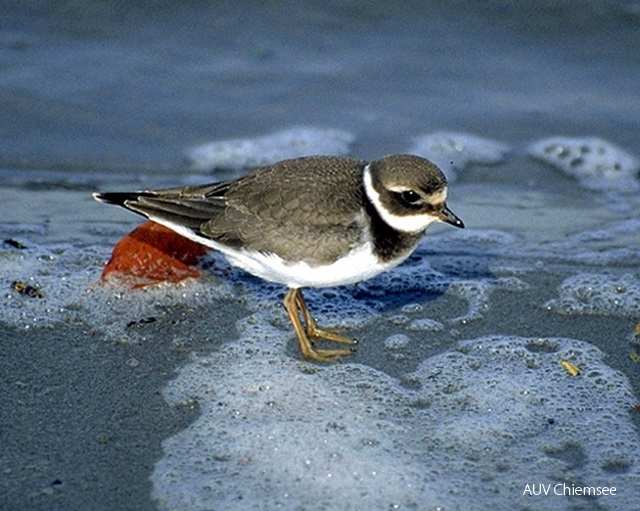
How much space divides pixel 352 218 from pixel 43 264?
210cm

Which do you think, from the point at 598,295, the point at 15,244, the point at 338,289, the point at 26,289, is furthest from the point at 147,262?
the point at 598,295

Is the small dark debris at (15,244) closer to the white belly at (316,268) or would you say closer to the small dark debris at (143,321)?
the small dark debris at (143,321)

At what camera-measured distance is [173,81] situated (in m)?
9.03

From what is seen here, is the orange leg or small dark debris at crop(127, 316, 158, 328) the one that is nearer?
the orange leg

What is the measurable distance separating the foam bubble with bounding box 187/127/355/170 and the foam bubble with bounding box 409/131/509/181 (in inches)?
24.0

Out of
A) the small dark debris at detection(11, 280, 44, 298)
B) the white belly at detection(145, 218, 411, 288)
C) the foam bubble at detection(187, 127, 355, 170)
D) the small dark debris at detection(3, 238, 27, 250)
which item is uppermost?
the white belly at detection(145, 218, 411, 288)

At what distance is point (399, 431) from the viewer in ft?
14.5

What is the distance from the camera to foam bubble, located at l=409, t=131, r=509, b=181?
26.1ft

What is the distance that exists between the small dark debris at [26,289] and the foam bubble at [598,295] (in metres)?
2.81

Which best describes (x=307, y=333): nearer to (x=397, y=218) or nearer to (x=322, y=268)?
(x=322, y=268)

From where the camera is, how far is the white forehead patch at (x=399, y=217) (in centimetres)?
483

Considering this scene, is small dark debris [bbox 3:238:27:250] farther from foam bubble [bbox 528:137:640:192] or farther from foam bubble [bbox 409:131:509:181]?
foam bubble [bbox 528:137:640:192]

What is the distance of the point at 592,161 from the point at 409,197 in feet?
11.8

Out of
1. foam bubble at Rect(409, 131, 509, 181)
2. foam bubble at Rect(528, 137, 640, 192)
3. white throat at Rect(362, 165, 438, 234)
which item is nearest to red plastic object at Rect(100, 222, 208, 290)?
white throat at Rect(362, 165, 438, 234)
